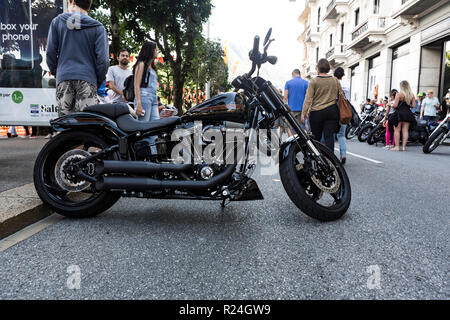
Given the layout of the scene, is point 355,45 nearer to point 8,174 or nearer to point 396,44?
point 396,44

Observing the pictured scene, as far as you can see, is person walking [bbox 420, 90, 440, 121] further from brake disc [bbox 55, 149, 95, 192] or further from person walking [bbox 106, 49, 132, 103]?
brake disc [bbox 55, 149, 95, 192]

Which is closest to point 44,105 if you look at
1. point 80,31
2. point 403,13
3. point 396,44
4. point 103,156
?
point 80,31

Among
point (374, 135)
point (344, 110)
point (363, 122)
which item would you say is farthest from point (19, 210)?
point (363, 122)

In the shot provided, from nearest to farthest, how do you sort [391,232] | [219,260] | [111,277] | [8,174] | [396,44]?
[111,277]
[219,260]
[391,232]
[8,174]
[396,44]

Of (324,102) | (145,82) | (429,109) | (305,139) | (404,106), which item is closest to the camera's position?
(305,139)

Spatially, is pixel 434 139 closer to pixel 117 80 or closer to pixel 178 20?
pixel 117 80

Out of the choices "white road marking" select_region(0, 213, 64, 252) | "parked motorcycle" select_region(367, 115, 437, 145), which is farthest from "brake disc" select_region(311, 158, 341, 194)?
"parked motorcycle" select_region(367, 115, 437, 145)

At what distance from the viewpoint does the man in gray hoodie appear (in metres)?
3.74

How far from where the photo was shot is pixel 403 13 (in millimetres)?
17359

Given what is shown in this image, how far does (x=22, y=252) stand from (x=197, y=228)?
1229 millimetres

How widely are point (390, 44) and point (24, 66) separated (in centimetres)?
2058

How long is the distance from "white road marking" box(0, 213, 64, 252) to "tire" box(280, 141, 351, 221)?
6.45 feet

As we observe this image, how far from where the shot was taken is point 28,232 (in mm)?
2842

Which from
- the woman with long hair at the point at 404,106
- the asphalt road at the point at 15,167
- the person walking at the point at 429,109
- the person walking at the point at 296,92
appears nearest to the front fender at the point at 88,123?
the asphalt road at the point at 15,167
